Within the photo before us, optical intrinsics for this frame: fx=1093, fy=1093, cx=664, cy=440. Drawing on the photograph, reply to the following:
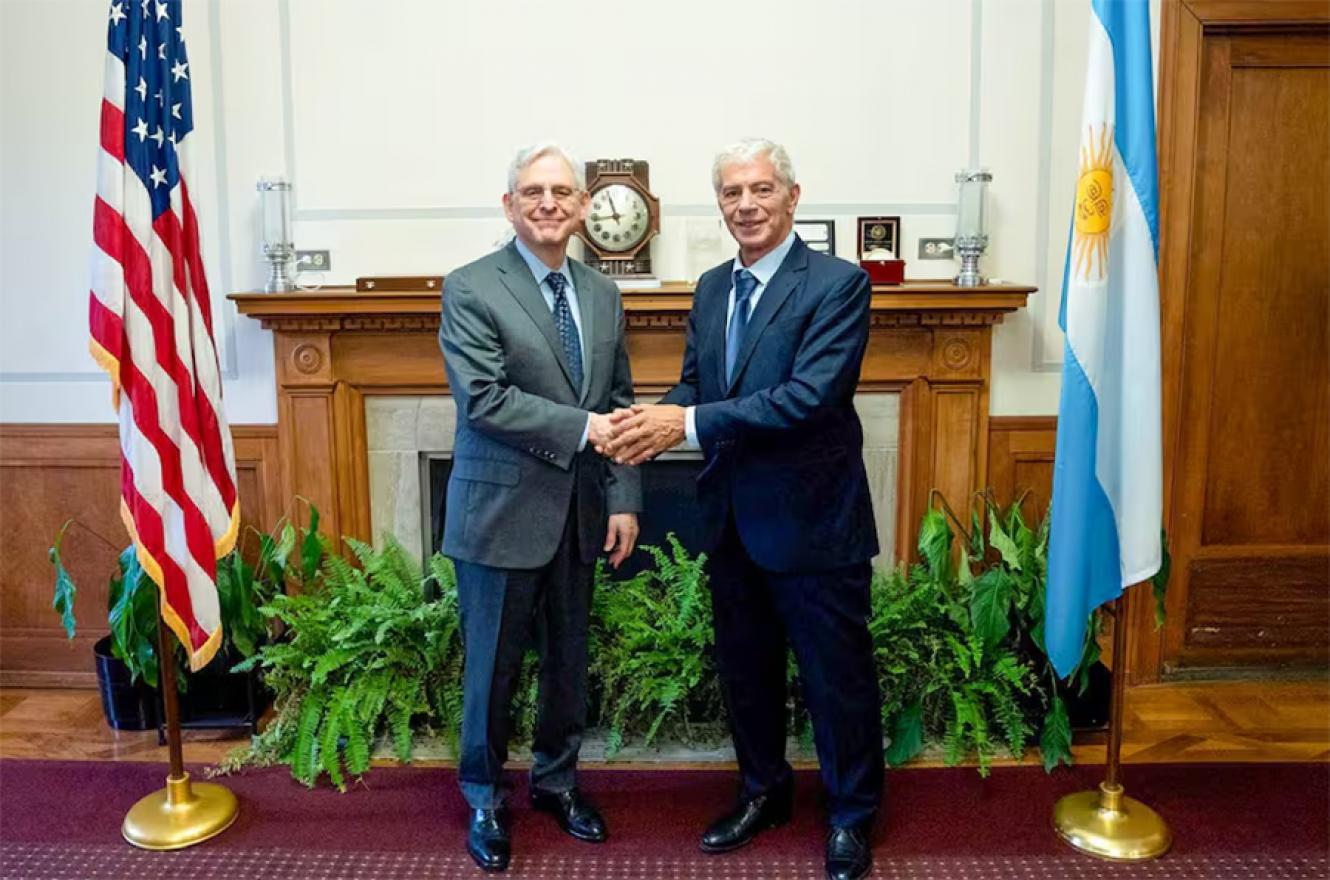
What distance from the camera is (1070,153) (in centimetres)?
328

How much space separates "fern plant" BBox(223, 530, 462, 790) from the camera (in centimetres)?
286

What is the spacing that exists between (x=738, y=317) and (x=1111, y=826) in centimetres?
145

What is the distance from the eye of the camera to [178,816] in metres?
2.59

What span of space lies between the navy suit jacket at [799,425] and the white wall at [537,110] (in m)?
1.12

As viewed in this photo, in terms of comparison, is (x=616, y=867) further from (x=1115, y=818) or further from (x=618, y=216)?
(x=618, y=216)

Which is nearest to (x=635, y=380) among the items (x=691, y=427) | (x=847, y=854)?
(x=691, y=427)

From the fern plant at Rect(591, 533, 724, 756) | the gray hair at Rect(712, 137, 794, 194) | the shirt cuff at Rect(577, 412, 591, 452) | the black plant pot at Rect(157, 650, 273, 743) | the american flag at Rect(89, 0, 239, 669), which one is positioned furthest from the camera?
the black plant pot at Rect(157, 650, 273, 743)

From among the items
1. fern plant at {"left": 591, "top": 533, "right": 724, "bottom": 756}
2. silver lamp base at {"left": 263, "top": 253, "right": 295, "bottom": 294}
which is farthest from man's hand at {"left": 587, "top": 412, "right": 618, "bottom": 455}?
silver lamp base at {"left": 263, "top": 253, "right": 295, "bottom": 294}

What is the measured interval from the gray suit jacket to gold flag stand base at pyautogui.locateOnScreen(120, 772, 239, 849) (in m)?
0.92

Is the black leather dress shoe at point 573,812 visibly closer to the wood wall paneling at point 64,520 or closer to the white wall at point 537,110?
the wood wall paneling at point 64,520

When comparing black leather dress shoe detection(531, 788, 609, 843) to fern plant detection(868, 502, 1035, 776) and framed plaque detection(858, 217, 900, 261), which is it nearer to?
fern plant detection(868, 502, 1035, 776)

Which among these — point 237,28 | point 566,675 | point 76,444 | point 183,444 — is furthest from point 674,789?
point 237,28

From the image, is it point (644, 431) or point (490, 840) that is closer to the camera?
point (644, 431)

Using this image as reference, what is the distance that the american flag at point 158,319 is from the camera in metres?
2.39
